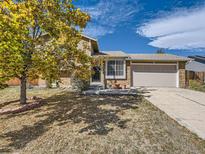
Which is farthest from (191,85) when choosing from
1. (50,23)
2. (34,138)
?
(34,138)

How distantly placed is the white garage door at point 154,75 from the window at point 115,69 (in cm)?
150

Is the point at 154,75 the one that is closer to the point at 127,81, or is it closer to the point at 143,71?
the point at 143,71

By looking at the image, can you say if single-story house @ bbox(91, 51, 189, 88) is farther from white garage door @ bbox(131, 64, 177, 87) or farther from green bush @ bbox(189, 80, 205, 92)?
green bush @ bbox(189, 80, 205, 92)

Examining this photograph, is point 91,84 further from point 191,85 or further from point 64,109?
point 191,85

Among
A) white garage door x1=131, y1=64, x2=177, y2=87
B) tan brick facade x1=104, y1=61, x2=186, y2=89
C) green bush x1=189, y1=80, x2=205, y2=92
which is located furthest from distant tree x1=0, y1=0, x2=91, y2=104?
green bush x1=189, y1=80, x2=205, y2=92

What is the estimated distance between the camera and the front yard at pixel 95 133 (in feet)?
14.6

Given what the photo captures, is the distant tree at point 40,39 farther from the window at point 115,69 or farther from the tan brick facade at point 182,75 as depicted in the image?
the tan brick facade at point 182,75

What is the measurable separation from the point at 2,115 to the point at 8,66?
2430mm

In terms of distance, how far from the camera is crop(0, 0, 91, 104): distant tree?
19.3ft

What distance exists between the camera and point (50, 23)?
24.4 ft

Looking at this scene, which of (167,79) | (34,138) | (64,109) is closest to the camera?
(34,138)

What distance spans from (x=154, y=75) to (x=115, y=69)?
4.66m

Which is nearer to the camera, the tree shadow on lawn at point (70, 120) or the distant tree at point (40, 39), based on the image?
the tree shadow on lawn at point (70, 120)

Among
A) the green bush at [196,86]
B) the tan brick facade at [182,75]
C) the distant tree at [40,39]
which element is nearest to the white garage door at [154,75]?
the tan brick facade at [182,75]
